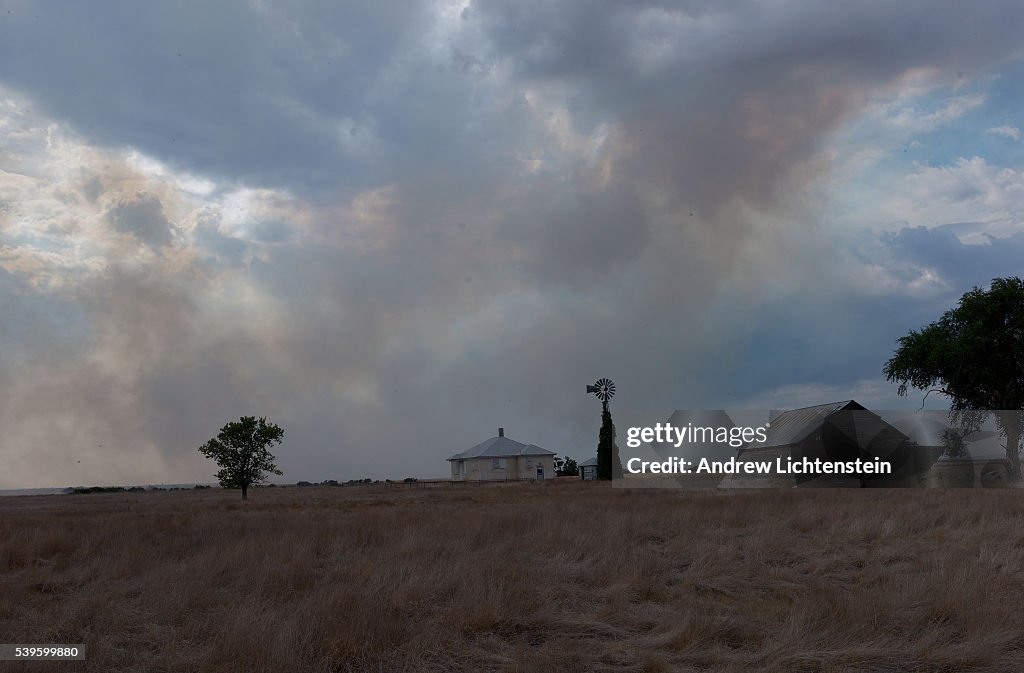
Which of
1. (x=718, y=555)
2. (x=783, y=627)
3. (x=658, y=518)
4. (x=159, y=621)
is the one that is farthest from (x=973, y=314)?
(x=159, y=621)

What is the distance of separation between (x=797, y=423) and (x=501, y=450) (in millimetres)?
44948

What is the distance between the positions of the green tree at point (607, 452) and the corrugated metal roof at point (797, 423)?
20.6 metres

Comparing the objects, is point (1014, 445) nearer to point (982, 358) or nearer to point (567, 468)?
point (982, 358)

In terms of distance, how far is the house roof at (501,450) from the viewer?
83.1 m

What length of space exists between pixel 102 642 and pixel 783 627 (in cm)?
756

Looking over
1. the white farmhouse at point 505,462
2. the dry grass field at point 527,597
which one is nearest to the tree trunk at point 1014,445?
the dry grass field at point 527,597

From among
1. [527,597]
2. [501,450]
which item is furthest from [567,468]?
[527,597]

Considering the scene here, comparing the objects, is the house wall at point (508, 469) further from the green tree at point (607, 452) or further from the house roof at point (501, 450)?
the green tree at point (607, 452)

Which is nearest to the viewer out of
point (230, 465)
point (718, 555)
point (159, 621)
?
point (159, 621)

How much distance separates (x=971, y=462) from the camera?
42.0m

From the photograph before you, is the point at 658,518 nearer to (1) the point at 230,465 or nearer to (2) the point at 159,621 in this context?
(2) the point at 159,621

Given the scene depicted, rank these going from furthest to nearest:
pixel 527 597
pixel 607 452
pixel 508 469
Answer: pixel 508 469, pixel 607 452, pixel 527 597

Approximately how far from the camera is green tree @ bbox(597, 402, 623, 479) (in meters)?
66.6

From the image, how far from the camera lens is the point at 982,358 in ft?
136
